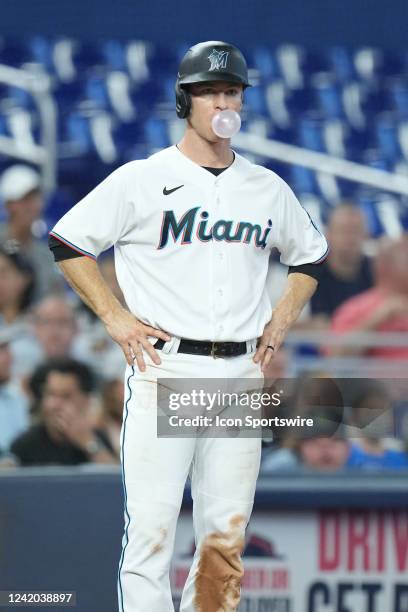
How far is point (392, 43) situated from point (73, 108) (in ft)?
8.13

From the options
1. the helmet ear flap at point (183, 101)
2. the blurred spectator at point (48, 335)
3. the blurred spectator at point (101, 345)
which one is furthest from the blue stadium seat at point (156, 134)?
the helmet ear flap at point (183, 101)

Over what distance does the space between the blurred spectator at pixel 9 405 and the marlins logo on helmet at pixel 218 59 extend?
206 centimetres

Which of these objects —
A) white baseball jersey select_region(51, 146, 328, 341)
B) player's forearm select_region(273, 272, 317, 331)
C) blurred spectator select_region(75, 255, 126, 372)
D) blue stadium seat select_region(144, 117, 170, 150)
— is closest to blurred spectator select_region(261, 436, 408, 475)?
blurred spectator select_region(75, 255, 126, 372)

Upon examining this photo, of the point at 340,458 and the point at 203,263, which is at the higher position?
the point at 203,263

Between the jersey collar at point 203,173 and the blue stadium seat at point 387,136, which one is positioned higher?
the blue stadium seat at point 387,136

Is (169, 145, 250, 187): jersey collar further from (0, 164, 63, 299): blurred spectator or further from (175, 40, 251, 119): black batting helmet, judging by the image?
(0, 164, 63, 299): blurred spectator

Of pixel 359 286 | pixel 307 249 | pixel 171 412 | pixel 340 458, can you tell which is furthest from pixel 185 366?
pixel 359 286

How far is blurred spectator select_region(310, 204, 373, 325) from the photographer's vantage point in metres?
5.54

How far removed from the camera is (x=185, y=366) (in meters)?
2.68

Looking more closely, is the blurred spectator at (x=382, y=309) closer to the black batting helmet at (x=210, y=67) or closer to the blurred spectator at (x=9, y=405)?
the blurred spectator at (x=9, y=405)

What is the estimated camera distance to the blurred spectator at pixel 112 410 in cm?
440

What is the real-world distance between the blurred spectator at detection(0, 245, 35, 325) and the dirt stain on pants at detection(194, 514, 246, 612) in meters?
2.48

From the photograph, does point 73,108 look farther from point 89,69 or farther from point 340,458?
point 340,458

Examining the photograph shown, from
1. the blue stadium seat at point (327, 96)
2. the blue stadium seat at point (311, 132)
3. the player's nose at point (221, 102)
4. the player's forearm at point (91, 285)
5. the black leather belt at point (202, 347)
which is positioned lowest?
the black leather belt at point (202, 347)
